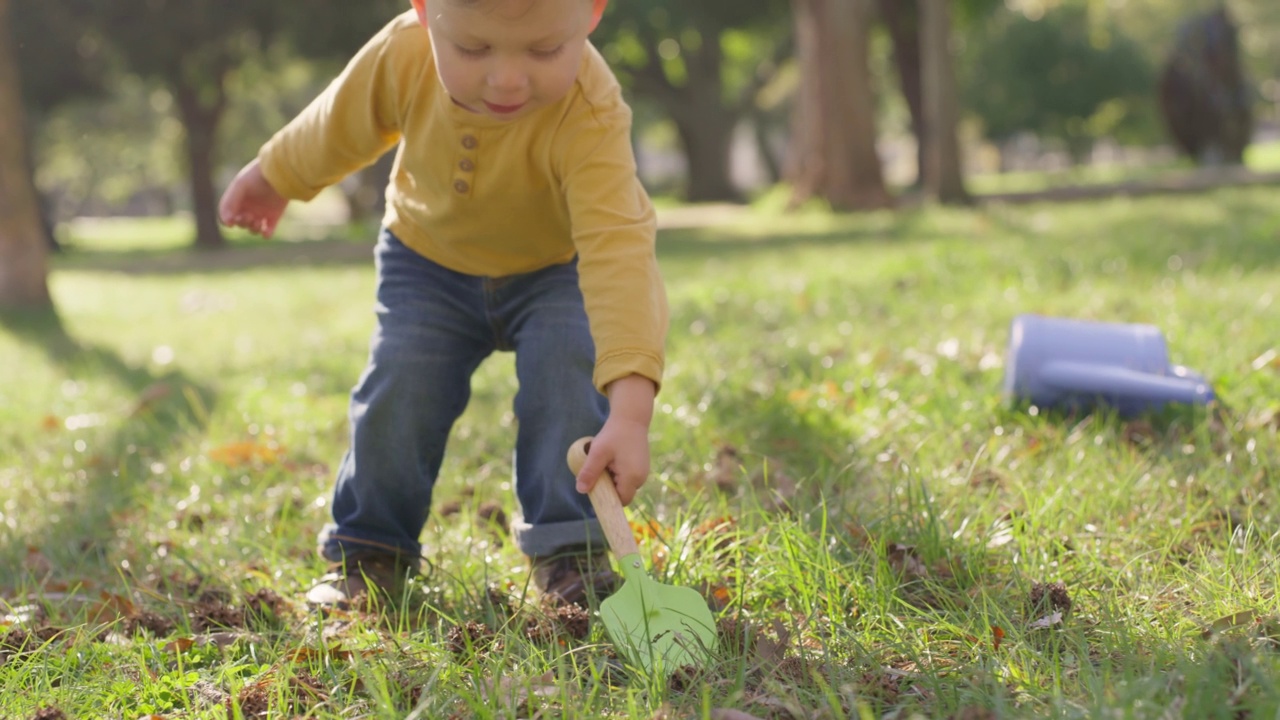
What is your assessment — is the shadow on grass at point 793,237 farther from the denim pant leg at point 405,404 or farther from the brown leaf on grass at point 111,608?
the brown leaf on grass at point 111,608

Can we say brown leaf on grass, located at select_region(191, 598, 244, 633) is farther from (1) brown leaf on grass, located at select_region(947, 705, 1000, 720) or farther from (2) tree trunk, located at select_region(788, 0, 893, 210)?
(2) tree trunk, located at select_region(788, 0, 893, 210)

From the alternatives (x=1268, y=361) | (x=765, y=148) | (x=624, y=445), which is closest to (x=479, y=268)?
(x=624, y=445)

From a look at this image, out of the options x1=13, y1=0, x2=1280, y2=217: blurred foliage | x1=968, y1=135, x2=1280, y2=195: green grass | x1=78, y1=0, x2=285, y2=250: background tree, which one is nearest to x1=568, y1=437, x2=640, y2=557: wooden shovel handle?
x1=968, y1=135, x2=1280, y2=195: green grass

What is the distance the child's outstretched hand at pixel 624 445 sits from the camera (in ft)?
6.25

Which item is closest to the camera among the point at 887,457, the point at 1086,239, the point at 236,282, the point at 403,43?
the point at 403,43

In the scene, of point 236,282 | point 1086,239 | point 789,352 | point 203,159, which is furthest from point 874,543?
point 203,159

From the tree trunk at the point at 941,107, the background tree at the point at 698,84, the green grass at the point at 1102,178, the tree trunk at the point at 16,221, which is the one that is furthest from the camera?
the background tree at the point at 698,84

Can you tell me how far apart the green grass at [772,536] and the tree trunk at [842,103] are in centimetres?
808

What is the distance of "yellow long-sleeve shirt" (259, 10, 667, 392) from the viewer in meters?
2.04

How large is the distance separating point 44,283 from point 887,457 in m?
7.47

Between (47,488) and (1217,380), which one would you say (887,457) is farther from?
(47,488)

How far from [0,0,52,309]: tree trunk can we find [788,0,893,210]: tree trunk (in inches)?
312

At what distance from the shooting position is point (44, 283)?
A: 852 cm

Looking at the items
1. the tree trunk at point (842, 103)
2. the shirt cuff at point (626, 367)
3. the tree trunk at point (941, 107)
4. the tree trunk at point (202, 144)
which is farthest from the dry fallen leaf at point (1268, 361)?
the tree trunk at point (202, 144)
